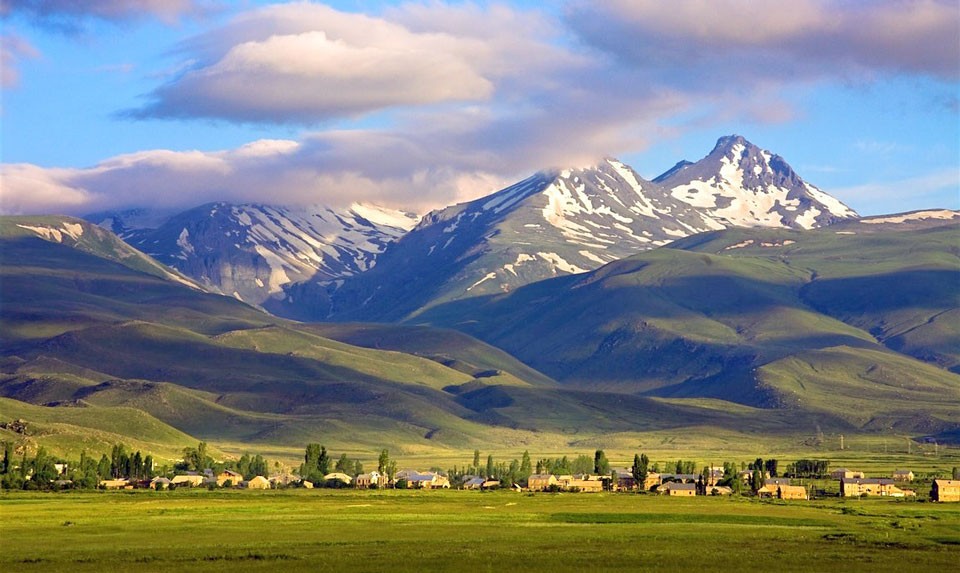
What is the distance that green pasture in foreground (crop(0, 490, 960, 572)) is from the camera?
335ft

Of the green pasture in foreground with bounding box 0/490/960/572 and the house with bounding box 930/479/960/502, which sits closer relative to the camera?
the green pasture in foreground with bounding box 0/490/960/572

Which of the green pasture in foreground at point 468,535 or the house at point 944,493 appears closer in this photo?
the green pasture in foreground at point 468,535

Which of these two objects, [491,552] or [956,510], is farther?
[956,510]

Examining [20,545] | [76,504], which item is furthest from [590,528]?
[76,504]

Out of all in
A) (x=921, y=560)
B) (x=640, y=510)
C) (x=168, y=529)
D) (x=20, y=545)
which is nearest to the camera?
(x=921, y=560)

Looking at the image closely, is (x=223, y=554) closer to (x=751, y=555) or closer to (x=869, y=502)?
(x=751, y=555)

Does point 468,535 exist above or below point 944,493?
below

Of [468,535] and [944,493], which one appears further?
[944,493]

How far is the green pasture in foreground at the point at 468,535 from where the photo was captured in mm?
102062

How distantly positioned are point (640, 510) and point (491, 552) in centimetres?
5429

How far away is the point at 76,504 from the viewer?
547ft

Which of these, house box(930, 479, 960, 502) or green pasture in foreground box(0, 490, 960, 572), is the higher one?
house box(930, 479, 960, 502)

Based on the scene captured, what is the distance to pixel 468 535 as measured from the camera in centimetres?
12356

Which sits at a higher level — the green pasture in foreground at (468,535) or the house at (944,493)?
the house at (944,493)
